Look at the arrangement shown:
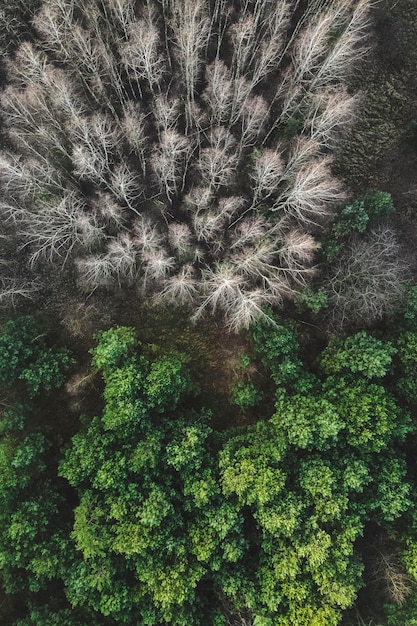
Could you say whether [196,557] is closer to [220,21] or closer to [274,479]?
[274,479]

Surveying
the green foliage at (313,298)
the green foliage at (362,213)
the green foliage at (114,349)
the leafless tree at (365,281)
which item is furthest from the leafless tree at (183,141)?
the green foliage at (114,349)

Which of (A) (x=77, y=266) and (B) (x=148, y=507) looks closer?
(B) (x=148, y=507)

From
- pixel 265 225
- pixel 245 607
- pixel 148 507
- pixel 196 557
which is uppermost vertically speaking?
pixel 265 225

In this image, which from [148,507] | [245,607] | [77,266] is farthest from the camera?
[77,266]

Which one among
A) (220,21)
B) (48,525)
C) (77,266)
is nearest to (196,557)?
(48,525)

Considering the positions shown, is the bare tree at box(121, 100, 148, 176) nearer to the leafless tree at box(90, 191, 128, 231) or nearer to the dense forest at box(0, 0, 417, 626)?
the dense forest at box(0, 0, 417, 626)

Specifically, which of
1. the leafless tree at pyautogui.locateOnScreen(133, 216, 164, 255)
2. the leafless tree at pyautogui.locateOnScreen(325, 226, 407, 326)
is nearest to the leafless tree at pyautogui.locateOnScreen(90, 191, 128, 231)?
the leafless tree at pyautogui.locateOnScreen(133, 216, 164, 255)
